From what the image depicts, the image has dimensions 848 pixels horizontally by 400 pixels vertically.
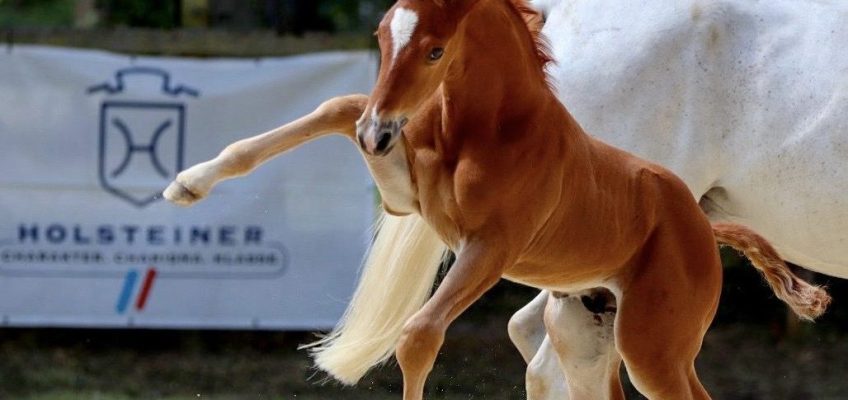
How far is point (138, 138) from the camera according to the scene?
19.4 ft

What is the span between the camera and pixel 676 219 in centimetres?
267

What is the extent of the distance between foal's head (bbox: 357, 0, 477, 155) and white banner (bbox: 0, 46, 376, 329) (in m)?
3.66

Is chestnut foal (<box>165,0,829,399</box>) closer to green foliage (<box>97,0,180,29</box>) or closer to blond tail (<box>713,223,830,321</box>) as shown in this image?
blond tail (<box>713,223,830,321</box>)

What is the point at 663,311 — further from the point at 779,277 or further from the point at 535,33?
the point at 535,33

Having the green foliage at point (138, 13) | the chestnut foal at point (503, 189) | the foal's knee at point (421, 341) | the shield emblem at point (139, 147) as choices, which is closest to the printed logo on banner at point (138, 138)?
the shield emblem at point (139, 147)

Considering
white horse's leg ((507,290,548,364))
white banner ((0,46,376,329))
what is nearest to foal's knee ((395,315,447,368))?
white horse's leg ((507,290,548,364))

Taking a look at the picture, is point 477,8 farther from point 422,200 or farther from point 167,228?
point 167,228

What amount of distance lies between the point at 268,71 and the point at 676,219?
360cm

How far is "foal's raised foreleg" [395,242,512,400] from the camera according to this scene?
223cm

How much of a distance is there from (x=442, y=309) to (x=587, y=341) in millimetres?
709

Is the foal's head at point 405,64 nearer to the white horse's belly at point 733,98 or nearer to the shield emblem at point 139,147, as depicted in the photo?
the white horse's belly at point 733,98

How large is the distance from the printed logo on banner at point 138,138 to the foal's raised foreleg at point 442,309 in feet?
12.3

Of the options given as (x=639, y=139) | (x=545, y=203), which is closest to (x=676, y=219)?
(x=545, y=203)

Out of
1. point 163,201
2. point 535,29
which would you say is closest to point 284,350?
point 163,201
